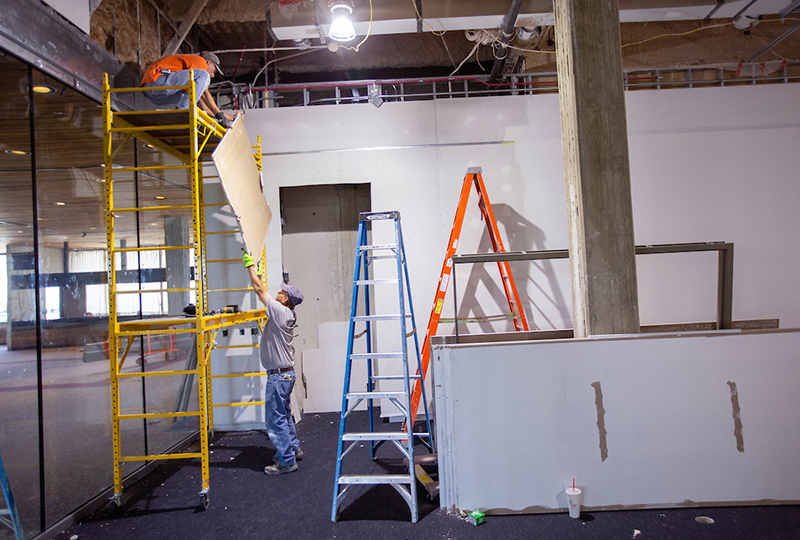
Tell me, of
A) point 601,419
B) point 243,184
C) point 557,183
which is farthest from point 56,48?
point 557,183

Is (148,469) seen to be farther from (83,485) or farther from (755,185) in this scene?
(755,185)

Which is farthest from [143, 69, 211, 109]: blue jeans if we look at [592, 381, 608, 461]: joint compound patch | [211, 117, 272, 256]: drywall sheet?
[592, 381, 608, 461]: joint compound patch

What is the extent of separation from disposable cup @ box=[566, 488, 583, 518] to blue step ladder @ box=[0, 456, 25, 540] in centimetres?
292

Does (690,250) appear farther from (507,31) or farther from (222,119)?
(222,119)

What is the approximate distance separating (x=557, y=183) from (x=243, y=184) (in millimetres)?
3063

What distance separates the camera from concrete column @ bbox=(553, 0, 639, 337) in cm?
285

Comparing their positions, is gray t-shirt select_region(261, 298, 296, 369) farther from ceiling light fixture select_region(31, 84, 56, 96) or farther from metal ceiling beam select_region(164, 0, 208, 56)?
metal ceiling beam select_region(164, 0, 208, 56)

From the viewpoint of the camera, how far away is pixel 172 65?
324cm

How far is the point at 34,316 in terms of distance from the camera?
2.71m

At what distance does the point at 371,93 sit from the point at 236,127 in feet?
5.66

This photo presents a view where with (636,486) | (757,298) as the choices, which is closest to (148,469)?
(636,486)

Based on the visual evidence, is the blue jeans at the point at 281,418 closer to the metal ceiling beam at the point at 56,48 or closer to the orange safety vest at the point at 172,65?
the orange safety vest at the point at 172,65

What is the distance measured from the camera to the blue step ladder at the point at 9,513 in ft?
7.51

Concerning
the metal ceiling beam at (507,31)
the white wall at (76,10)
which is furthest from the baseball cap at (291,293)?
the metal ceiling beam at (507,31)
